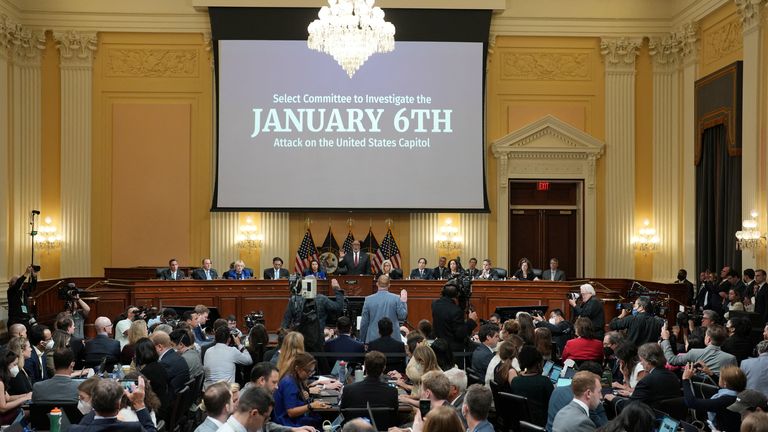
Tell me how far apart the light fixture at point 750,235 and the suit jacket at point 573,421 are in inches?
447

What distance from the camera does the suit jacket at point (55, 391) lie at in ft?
25.7

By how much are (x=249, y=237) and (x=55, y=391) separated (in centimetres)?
1301

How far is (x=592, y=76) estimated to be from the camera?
69.8ft

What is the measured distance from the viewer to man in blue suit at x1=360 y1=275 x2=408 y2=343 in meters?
11.8

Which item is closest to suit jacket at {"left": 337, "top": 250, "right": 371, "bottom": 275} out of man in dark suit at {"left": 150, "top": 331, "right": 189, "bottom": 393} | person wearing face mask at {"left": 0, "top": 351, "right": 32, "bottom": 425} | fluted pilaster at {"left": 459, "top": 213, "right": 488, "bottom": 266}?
fluted pilaster at {"left": 459, "top": 213, "right": 488, "bottom": 266}

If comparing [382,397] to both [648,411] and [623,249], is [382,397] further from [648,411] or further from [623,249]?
[623,249]

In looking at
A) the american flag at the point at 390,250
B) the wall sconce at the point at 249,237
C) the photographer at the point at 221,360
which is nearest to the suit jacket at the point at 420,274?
the american flag at the point at 390,250

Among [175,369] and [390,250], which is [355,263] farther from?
[175,369]

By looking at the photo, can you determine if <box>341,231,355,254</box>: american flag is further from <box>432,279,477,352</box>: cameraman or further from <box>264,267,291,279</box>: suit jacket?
<box>432,279,477,352</box>: cameraman

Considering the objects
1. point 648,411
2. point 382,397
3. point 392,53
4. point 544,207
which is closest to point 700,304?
point 544,207

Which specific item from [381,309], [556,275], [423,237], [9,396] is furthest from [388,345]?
[423,237]

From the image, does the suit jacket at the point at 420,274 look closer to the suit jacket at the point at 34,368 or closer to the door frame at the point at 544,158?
the door frame at the point at 544,158

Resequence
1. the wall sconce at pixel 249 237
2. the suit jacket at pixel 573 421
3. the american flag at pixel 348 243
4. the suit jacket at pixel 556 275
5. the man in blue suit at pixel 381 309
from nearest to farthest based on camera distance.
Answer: the suit jacket at pixel 573 421
the man in blue suit at pixel 381 309
the suit jacket at pixel 556 275
the american flag at pixel 348 243
the wall sconce at pixel 249 237

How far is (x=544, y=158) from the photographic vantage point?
2102cm
